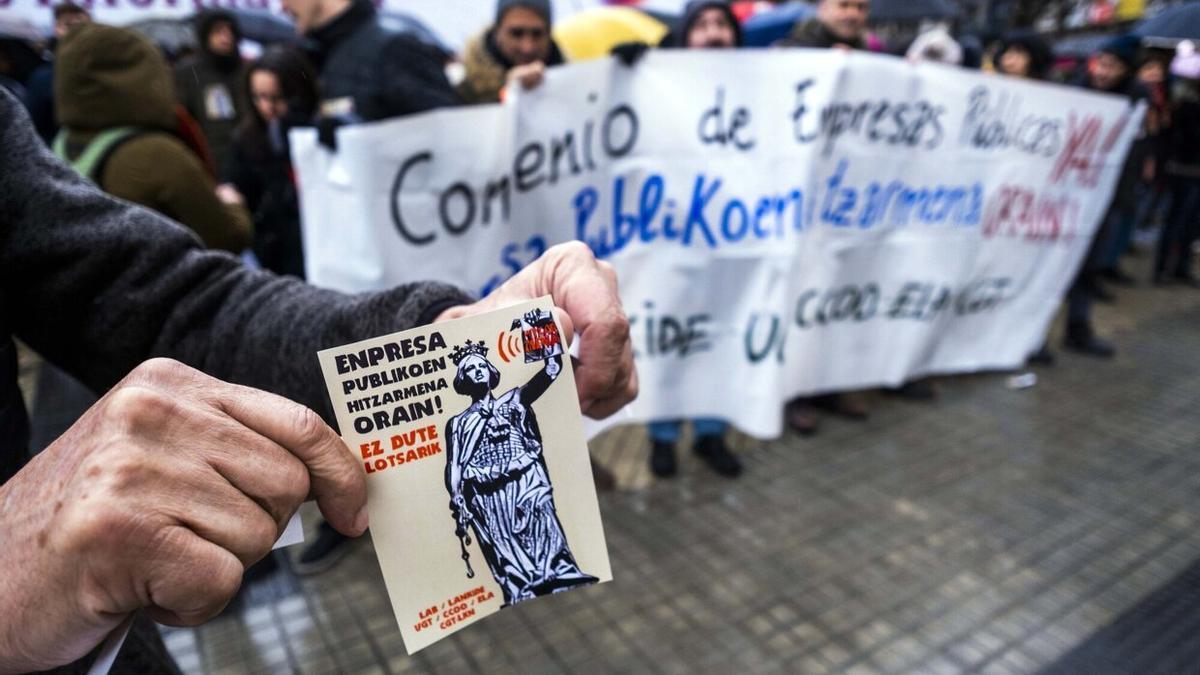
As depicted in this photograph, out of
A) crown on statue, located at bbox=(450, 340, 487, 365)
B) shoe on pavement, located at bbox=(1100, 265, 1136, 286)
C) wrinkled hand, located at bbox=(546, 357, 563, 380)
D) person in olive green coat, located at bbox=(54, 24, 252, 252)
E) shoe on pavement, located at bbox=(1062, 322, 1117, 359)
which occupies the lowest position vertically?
shoe on pavement, located at bbox=(1100, 265, 1136, 286)

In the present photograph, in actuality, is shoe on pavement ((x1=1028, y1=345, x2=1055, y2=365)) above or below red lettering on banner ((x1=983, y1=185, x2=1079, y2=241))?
below

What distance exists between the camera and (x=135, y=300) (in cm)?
98

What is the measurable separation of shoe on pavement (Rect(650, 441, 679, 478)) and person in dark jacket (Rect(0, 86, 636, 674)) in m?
2.44

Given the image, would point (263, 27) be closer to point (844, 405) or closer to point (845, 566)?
point (844, 405)

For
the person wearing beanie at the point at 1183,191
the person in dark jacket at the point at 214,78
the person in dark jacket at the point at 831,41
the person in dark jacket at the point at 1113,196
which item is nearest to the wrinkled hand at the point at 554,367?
the person in dark jacket at the point at 831,41

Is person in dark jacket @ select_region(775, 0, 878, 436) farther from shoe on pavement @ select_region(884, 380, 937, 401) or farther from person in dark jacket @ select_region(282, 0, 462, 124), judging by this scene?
person in dark jacket @ select_region(282, 0, 462, 124)

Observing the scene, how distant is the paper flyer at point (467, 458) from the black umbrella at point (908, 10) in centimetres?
592

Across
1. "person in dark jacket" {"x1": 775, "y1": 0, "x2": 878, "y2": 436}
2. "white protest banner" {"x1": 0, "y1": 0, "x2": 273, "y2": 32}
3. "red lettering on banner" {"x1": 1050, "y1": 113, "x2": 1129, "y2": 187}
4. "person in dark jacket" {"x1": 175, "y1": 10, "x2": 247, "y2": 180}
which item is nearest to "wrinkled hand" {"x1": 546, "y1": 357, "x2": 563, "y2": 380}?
"person in dark jacket" {"x1": 775, "y1": 0, "x2": 878, "y2": 436}

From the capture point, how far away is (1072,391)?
4.32 metres

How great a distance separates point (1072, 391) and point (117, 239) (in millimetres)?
4791

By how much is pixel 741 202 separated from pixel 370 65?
1.49m

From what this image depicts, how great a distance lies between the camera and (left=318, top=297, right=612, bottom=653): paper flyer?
67cm

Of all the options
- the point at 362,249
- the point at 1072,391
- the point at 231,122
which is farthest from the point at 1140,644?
the point at 231,122

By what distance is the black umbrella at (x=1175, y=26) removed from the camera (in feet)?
15.4
